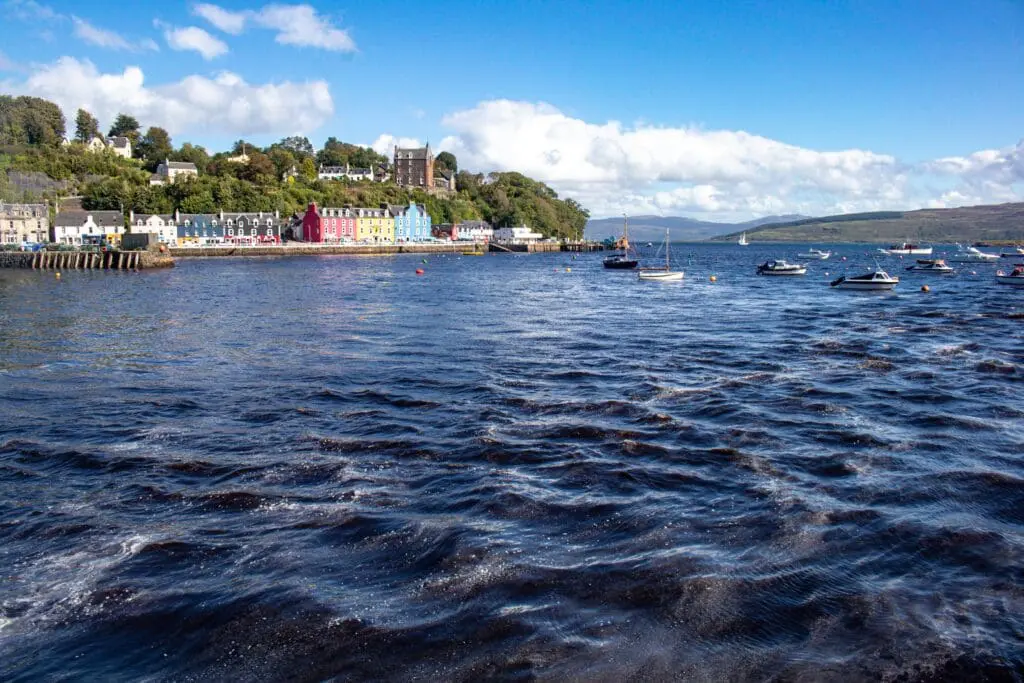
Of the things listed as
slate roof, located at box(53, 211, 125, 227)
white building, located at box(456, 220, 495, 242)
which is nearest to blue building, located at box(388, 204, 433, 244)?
white building, located at box(456, 220, 495, 242)

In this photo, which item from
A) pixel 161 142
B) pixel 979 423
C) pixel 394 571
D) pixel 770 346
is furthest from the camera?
pixel 161 142

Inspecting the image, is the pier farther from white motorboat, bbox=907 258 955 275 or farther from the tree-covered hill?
white motorboat, bbox=907 258 955 275

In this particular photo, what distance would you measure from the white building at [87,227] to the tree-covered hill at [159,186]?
38.6 feet

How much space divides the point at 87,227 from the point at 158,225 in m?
10.8

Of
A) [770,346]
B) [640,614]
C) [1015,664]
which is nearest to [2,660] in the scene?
[640,614]

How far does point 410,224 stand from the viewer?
151875 mm

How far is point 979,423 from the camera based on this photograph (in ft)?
54.0

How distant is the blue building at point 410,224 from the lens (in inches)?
5849

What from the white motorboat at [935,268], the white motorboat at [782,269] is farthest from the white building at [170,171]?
the white motorboat at [935,268]

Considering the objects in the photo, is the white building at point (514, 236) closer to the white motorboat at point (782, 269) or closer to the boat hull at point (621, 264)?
the boat hull at point (621, 264)

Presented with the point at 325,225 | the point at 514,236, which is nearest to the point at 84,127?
the point at 325,225

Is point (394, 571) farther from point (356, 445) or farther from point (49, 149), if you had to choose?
point (49, 149)

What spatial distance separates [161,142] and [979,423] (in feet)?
645

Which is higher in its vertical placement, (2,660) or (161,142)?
(161,142)
